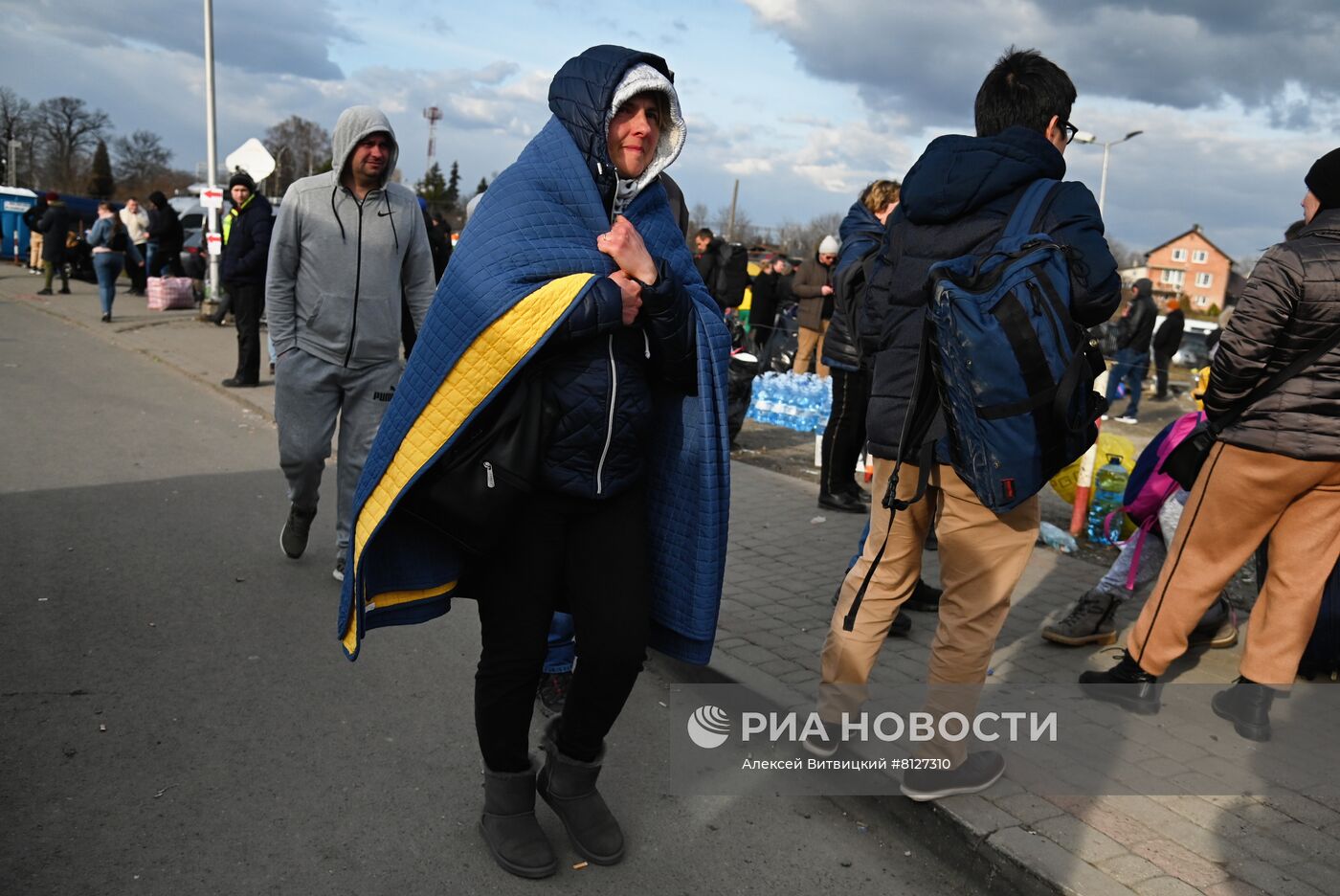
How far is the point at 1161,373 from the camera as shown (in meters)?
21.4

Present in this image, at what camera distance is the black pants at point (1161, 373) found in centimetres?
2114

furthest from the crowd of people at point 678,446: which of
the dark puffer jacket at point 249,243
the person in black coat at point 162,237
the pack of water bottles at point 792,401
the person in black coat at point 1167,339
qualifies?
the person in black coat at point 162,237

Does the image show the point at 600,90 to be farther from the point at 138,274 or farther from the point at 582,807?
the point at 138,274

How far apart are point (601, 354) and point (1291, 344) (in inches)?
101

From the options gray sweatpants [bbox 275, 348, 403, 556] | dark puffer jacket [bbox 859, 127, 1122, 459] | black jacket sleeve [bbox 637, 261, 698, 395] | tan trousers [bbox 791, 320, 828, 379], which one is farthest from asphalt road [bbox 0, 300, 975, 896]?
tan trousers [bbox 791, 320, 828, 379]

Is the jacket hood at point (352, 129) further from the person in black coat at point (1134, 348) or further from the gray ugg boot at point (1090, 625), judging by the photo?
the person in black coat at point (1134, 348)

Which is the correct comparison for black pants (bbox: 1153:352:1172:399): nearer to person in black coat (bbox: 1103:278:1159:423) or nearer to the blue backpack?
person in black coat (bbox: 1103:278:1159:423)

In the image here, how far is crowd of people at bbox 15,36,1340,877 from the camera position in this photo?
9.39 feet

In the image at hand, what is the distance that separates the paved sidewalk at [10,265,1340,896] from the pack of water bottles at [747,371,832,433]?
188 inches

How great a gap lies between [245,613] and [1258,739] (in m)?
4.22

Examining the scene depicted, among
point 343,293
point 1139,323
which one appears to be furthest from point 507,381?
point 1139,323

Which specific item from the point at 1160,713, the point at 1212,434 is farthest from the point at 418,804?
the point at 1212,434

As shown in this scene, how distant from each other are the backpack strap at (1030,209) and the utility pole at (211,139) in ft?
59.9

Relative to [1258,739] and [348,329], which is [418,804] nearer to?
[348,329]
